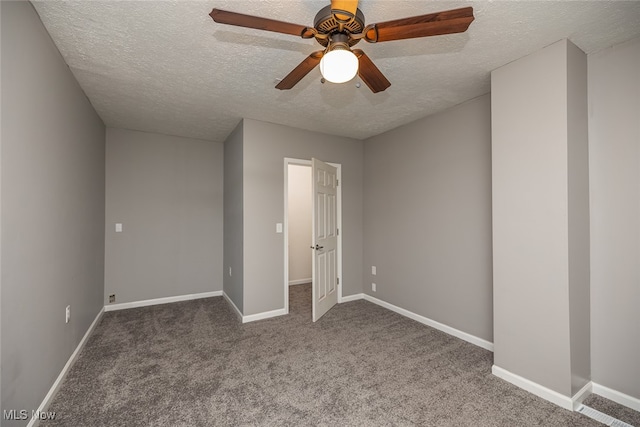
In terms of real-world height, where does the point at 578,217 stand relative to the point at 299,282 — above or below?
above

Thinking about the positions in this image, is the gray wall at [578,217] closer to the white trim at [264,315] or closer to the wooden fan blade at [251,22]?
the wooden fan blade at [251,22]

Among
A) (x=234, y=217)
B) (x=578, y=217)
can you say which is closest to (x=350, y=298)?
(x=234, y=217)

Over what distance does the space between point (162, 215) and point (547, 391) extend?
4652 millimetres

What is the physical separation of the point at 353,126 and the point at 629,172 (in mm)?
2631

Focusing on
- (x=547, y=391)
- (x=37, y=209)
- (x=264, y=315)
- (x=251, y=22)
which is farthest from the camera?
(x=264, y=315)

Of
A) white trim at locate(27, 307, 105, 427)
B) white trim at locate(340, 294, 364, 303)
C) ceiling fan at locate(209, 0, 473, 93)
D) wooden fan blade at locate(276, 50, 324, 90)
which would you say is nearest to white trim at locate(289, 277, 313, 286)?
white trim at locate(340, 294, 364, 303)

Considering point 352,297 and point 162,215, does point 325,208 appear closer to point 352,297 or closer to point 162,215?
point 352,297

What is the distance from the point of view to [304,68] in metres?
1.71

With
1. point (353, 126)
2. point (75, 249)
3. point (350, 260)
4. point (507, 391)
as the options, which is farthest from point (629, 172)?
point (75, 249)

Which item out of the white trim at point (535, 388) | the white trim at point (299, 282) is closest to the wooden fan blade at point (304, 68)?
the white trim at point (535, 388)

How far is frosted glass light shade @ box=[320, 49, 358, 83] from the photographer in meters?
1.39

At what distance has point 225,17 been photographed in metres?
1.31

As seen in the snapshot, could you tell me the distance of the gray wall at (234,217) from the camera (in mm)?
3617

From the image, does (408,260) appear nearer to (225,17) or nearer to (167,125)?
(225,17)
